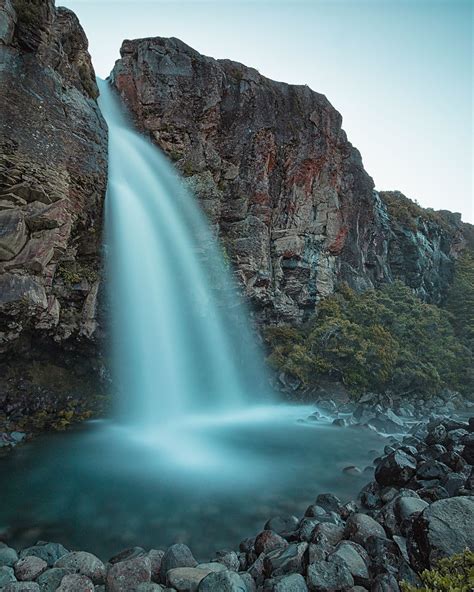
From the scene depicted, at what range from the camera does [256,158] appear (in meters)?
17.8

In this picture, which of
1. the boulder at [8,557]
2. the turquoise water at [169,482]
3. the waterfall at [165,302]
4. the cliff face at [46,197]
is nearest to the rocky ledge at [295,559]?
the boulder at [8,557]

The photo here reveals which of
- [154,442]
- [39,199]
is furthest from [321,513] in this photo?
[39,199]

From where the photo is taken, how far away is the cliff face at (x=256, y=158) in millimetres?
17047

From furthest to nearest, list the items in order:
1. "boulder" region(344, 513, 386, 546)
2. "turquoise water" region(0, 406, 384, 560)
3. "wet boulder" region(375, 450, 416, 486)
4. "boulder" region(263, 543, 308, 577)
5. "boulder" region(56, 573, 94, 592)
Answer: "wet boulder" region(375, 450, 416, 486), "turquoise water" region(0, 406, 384, 560), "boulder" region(344, 513, 386, 546), "boulder" region(263, 543, 308, 577), "boulder" region(56, 573, 94, 592)

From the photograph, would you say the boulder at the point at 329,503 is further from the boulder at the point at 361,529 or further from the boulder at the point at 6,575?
the boulder at the point at 6,575

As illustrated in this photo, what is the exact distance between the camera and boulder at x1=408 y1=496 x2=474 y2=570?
10.5ft

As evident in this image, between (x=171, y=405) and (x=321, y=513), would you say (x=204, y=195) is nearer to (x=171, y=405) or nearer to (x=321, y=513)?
(x=171, y=405)

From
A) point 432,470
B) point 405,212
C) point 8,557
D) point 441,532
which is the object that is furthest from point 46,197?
point 405,212

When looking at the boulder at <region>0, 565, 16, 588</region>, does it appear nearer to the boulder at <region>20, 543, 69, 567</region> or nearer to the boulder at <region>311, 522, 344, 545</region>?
the boulder at <region>20, 543, 69, 567</region>

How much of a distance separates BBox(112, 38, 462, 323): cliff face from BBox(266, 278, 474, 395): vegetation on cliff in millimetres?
1451

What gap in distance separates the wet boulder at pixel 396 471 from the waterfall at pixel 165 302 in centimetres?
735

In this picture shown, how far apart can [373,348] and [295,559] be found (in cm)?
1185

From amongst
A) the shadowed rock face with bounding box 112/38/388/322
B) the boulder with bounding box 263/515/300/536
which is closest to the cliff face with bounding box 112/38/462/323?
the shadowed rock face with bounding box 112/38/388/322

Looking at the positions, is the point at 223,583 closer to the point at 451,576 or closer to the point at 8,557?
the point at 451,576
